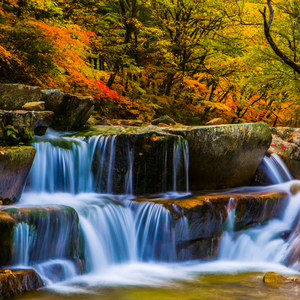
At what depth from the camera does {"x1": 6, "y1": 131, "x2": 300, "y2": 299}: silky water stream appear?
5.59m

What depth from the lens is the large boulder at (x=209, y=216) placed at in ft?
24.3

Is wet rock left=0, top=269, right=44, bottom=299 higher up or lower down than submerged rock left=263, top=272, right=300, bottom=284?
higher up

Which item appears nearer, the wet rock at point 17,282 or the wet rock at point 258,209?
the wet rock at point 17,282

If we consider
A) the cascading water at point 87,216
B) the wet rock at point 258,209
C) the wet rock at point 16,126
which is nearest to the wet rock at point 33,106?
the wet rock at point 16,126

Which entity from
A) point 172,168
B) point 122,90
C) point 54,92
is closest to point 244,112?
point 122,90

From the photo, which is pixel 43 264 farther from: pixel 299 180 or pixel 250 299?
pixel 299 180

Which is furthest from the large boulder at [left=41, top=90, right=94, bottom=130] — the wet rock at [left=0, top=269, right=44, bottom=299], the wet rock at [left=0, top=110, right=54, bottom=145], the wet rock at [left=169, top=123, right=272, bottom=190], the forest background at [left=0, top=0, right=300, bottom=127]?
the wet rock at [left=0, top=269, right=44, bottom=299]

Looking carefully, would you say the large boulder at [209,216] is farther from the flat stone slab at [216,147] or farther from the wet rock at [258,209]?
the flat stone slab at [216,147]

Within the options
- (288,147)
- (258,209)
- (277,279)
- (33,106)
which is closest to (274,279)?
(277,279)

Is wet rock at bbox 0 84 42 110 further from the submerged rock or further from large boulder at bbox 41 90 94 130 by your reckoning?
the submerged rock

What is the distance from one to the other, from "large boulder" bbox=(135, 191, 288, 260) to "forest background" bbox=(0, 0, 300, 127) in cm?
415

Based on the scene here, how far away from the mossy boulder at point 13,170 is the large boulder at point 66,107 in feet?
9.73

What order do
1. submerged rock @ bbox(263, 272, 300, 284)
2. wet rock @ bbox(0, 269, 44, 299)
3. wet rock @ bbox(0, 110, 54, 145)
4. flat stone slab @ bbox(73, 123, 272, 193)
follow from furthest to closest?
flat stone slab @ bbox(73, 123, 272, 193) < wet rock @ bbox(0, 110, 54, 145) < submerged rock @ bbox(263, 272, 300, 284) < wet rock @ bbox(0, 269, 44, 299)

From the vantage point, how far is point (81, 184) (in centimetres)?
872
